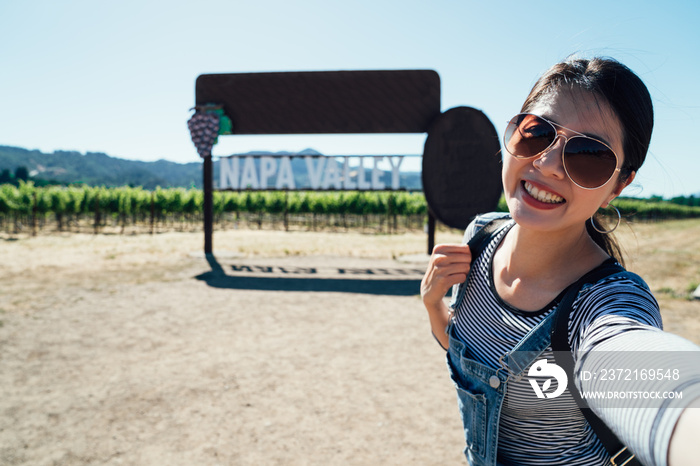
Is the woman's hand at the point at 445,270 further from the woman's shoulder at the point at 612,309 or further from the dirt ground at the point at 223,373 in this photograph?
the dirt ground at the point at 223,373

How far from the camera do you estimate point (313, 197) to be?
34062 mm

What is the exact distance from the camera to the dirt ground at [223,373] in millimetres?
3121

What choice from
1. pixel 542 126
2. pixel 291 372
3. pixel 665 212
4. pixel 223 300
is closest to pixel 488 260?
pixel 542 126

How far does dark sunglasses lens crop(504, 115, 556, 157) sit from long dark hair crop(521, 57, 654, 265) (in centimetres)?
9

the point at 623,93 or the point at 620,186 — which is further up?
the point at 623,93

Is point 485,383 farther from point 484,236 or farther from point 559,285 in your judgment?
point 484,236

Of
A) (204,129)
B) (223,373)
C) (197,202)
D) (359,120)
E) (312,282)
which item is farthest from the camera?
(197,202)

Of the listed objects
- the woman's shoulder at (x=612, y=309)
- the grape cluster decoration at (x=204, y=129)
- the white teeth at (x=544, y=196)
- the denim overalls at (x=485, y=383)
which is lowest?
the denim overalls at (x=485, y=383)

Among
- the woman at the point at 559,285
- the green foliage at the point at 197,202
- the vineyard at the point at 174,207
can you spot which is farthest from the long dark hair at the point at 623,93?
the vineyard at the point at 174,207

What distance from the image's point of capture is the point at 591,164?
97cm

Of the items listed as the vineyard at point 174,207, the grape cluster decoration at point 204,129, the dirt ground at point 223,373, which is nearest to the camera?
the dirt ground at point 223,373

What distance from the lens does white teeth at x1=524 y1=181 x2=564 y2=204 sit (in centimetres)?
100

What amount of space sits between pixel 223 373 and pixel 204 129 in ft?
24.6

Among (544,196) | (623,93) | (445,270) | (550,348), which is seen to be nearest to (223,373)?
(445,270)
